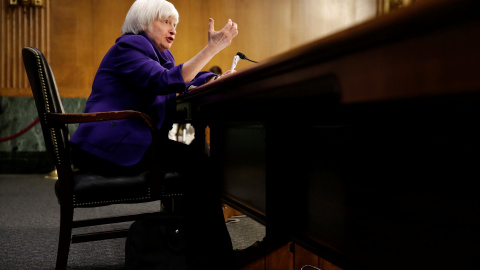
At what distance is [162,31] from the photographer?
1.68 meters

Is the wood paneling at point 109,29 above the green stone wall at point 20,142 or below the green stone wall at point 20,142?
above

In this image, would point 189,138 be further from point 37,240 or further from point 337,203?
point 337,203

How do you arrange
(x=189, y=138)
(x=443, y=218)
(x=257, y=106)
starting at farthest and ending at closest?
(x=189, y=138) < (x=257, y=106) < (x=443, y=218)

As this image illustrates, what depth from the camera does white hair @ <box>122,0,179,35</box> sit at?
1.63m

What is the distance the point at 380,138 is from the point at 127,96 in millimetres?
1027

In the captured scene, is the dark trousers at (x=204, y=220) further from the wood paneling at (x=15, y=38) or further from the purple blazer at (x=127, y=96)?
the wood paneling at (x=15, y=38)

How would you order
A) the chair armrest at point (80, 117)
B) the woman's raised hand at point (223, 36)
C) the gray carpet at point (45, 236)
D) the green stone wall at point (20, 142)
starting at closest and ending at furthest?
the chair armrest at point (80, 117) → the woman's raised hand at point (223, 36) → the gray carpet at point (45, 236) → the green stone wall at point (20, 142)

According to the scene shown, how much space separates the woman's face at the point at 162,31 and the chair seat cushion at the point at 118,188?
2.19 ft

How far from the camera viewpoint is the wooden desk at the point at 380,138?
0.55 meters

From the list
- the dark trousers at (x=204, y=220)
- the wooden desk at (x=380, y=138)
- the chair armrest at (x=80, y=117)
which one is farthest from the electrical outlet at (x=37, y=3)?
the dark trousers at (x=204, y=220)

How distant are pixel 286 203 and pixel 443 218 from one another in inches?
22.8

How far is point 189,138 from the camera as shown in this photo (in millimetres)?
4438

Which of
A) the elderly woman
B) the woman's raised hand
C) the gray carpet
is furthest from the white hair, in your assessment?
the gray carpet

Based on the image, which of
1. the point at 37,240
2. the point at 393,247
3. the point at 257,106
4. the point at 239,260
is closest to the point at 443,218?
the point at 393,247
